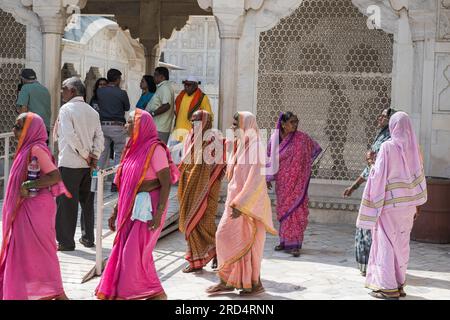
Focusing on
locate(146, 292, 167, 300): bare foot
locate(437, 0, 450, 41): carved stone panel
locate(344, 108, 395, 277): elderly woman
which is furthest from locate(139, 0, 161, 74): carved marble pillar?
locate(146, 292, 167, 300): bare foot

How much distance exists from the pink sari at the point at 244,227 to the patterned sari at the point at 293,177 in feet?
5.59

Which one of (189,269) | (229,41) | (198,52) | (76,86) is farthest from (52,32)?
(198,52)

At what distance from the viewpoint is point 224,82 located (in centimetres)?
899

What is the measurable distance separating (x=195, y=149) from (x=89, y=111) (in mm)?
983

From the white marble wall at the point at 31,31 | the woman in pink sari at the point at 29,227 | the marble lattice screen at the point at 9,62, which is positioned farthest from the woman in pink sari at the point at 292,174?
the marble lattice screen at the point at 9,62

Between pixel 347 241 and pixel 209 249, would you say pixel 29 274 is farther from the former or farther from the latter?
pixel 347 241

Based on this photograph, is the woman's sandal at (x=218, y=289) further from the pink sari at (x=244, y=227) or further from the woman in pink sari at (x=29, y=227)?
the woman in pink sari at (x=29, y=227)

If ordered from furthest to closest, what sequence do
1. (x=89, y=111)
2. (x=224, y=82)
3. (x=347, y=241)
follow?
(x=224, y=82) < (x=347, y=241) < (x=89, y=111)

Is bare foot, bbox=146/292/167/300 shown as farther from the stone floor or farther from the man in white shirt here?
the man in white shirt

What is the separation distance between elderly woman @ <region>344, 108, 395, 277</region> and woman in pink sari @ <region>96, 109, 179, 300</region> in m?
1.87

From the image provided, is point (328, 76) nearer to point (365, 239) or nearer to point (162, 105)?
point (162, 105)

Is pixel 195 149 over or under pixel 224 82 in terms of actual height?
under

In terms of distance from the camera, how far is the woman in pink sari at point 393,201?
567 centimetres

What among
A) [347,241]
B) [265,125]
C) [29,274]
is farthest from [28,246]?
[265,125]
